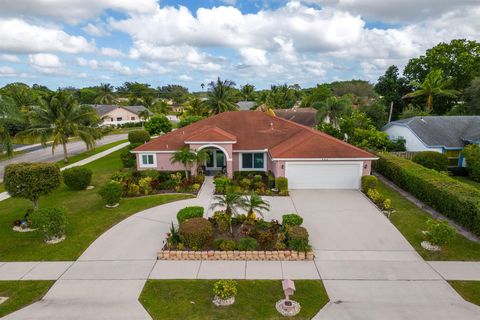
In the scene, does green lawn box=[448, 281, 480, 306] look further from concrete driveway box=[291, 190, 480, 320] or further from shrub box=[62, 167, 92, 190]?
shrub box=[62, 167, 92, 190]

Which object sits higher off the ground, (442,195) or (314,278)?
(442,195)

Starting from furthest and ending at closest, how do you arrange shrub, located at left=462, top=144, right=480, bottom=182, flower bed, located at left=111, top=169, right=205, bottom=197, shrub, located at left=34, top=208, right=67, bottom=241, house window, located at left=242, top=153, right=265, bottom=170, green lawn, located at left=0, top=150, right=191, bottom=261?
house window, located at left=242, top=153, right=265, bottom=170 < shrub, located at left=462, top=144, right=480, bottom=182 < flower bed, located at left=111, top=169, right=205, bottom=197 < shrub, located at left=34, top=208, right=67, bottom=241 < green lawn, located at left=0, top=150, right=191, bottom=261

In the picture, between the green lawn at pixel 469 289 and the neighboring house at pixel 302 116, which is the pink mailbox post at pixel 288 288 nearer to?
the green lawn at pixel 469 289

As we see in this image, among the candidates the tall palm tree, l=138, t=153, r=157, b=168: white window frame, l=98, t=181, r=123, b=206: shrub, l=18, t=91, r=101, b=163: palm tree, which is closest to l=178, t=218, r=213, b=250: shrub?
l=98, t=181, r=123, b=206: shrub

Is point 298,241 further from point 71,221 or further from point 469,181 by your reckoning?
point 469,181

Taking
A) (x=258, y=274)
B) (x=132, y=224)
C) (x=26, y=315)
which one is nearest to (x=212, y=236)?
(x=258, y=274)

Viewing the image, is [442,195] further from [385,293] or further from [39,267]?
[39,267]
